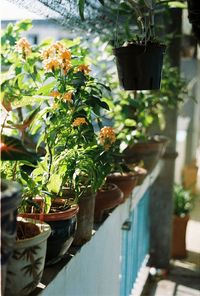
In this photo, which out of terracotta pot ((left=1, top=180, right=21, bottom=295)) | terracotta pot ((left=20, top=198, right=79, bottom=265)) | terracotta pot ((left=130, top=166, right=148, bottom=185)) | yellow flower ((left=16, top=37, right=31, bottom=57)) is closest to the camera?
terracotta pot ((left=1, top=180, right=21, bottom=295))

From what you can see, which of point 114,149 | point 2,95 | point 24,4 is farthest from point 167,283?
point 2,95

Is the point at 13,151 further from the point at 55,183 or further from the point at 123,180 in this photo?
the point at 123,180

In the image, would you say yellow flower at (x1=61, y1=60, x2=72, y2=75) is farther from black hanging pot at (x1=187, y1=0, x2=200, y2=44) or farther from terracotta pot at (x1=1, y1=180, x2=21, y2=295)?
black hanging pot at (x1=187, y1=0, x2=200, y2=44)

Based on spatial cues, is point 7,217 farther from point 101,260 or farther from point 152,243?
point 152,243

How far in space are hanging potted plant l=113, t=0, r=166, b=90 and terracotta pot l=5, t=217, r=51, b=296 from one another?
0.77m

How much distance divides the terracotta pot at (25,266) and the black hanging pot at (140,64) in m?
0.77

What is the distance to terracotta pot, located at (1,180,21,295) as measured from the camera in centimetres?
78

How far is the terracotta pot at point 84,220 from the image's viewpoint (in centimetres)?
149

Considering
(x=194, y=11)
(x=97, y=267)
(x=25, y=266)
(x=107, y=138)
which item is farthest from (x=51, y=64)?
(x=194, y=11)

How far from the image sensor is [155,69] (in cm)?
160

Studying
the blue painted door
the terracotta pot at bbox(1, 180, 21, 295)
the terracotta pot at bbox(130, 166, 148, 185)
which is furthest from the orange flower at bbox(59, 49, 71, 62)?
the blue painted door

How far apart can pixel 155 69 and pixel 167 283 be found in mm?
2506

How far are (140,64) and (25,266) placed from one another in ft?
2.88

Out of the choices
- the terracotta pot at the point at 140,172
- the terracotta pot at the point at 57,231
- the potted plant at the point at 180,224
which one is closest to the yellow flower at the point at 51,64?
the terracotta pot at the point at 57,231
